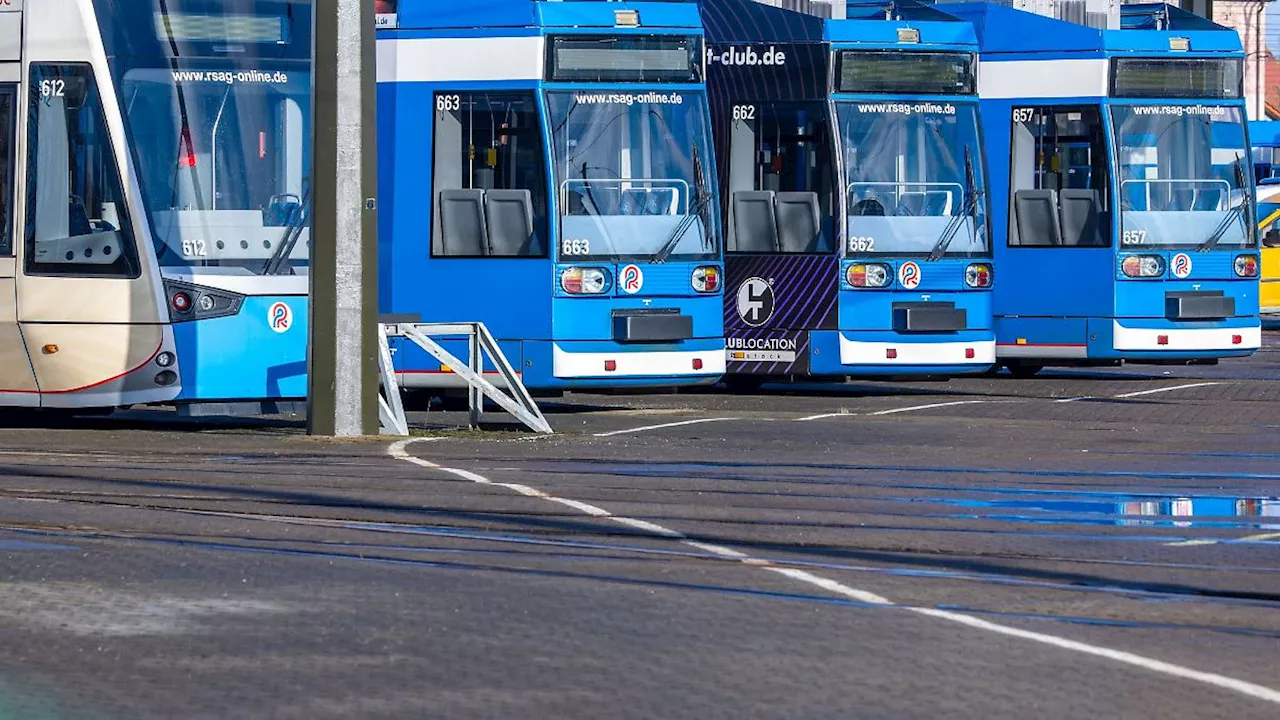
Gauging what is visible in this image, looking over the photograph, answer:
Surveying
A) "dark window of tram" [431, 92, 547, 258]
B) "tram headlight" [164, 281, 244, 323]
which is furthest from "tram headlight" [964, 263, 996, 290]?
"tram headlight" [164, 281, 244, 323]

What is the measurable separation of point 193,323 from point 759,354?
6798mm

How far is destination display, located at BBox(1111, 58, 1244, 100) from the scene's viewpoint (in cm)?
2272

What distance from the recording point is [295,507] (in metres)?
11.1

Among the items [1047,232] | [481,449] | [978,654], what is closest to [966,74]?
[1047,232]

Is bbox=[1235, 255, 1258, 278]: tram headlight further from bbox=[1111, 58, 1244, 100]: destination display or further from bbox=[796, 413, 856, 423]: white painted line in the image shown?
bbox=[796, 413, 856, 423]: white painted line

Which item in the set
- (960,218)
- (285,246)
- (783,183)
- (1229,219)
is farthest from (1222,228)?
(285,246)

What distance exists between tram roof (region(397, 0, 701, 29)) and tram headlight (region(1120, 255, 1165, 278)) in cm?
652

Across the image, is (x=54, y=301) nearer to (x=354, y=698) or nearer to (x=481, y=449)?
(x=481, y=449)

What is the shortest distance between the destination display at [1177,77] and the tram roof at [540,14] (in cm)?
602

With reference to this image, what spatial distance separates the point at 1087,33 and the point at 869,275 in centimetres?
378

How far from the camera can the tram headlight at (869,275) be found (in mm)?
21000

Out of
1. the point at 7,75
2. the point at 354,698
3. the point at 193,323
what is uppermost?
the point at 7,75

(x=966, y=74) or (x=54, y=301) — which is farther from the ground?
(x=966, y=74)

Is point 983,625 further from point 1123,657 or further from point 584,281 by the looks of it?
point 584,281
